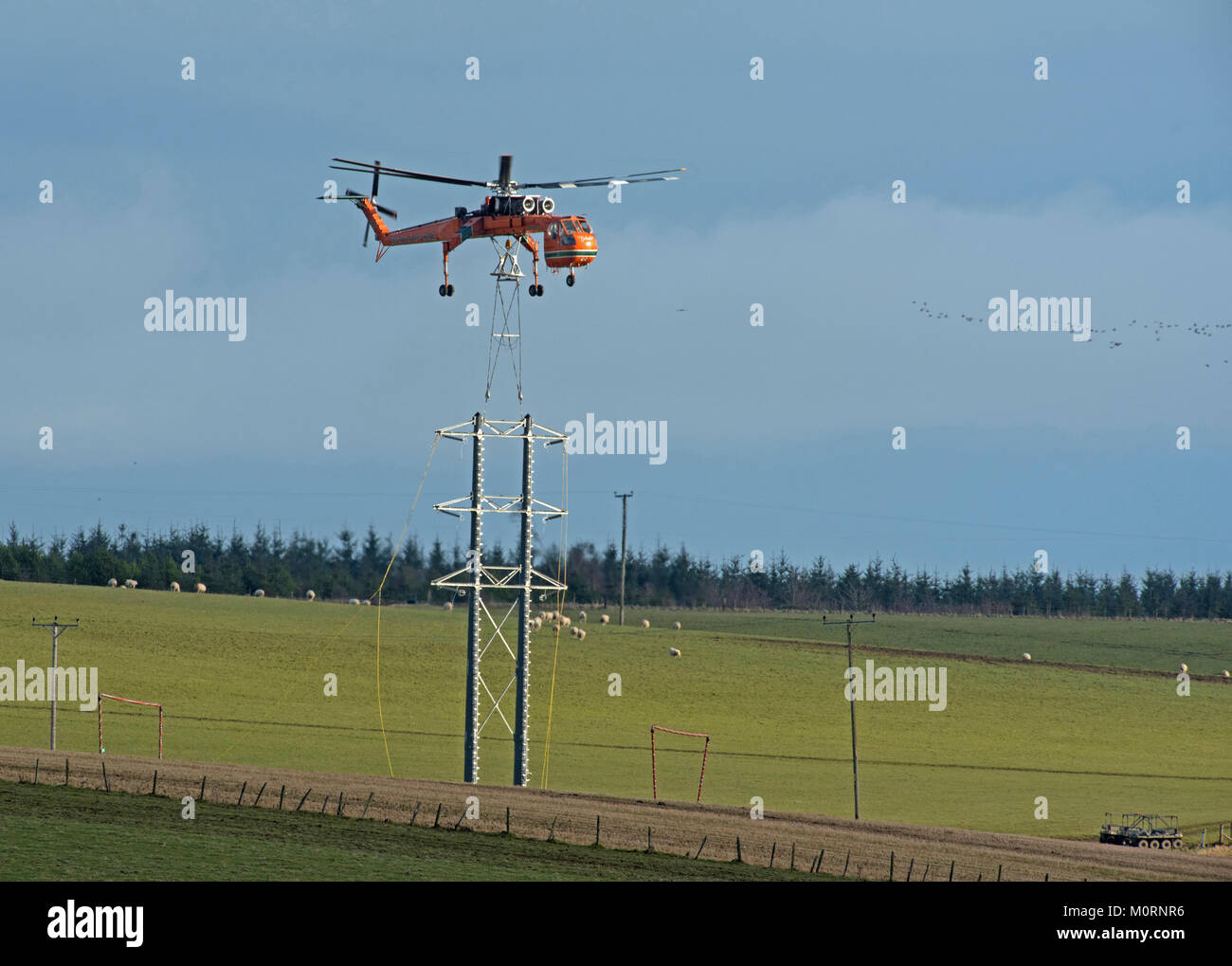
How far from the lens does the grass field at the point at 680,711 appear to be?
216 ft

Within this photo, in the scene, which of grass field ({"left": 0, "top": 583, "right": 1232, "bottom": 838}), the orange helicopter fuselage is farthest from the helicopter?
grass field ({"left": 0, "top": 583, "right": 1232, "bottom": 838})

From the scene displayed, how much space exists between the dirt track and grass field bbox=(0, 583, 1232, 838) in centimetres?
920

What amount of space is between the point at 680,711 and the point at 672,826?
4664 centimetres

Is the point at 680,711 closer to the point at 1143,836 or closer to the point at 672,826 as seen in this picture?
the point at 1143,836

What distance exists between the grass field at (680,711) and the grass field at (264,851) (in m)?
19.9

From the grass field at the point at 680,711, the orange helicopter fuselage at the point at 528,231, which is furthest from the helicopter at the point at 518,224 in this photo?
the grass field at the point at 680,711

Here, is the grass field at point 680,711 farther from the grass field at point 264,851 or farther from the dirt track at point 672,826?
the grass field at point 264,851

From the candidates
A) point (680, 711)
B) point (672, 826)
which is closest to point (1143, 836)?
point (672, 826)

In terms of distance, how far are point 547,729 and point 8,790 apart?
3790 cm

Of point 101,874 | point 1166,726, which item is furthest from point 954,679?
point 101,874

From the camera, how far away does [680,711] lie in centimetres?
9138

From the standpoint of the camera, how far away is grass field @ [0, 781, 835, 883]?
34125 millimetres
